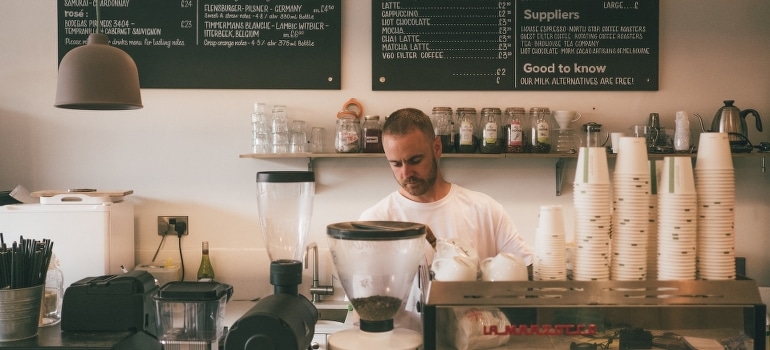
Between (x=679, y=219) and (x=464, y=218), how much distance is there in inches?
46.7

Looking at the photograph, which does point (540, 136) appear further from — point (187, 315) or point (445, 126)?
point (187, 315)

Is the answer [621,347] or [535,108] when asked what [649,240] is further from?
[535,108]

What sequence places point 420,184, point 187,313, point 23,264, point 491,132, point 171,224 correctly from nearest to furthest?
point 187,313 < point 23,264 < point 420,184 < point 491,132 < point 171,224

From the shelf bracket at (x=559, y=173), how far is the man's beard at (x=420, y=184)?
106 cm

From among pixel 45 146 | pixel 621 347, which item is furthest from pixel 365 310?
pixel 45 146

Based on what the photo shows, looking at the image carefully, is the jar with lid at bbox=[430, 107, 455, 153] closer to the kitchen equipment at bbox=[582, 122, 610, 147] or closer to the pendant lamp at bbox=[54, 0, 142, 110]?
the kitchen equipment at bbox=[582, 122, 610, 147]

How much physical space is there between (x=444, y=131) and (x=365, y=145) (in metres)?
0.39

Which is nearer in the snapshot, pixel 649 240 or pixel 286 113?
pixel 649 240

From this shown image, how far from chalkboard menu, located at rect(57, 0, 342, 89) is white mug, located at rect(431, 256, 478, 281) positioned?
2.06 metres

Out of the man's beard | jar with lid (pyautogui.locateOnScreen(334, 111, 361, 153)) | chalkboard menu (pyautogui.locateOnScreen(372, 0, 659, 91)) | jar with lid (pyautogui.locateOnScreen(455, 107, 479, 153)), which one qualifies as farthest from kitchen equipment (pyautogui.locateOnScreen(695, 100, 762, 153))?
jar with lid (pyautogui.locateOnScreen(334, 111, 361, 153))

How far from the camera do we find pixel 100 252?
9.25 ft

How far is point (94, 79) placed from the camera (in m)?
1.82

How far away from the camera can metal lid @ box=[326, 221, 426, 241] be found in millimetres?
1245

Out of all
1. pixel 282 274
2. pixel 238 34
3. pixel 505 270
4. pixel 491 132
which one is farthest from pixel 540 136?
pixel 282 274
